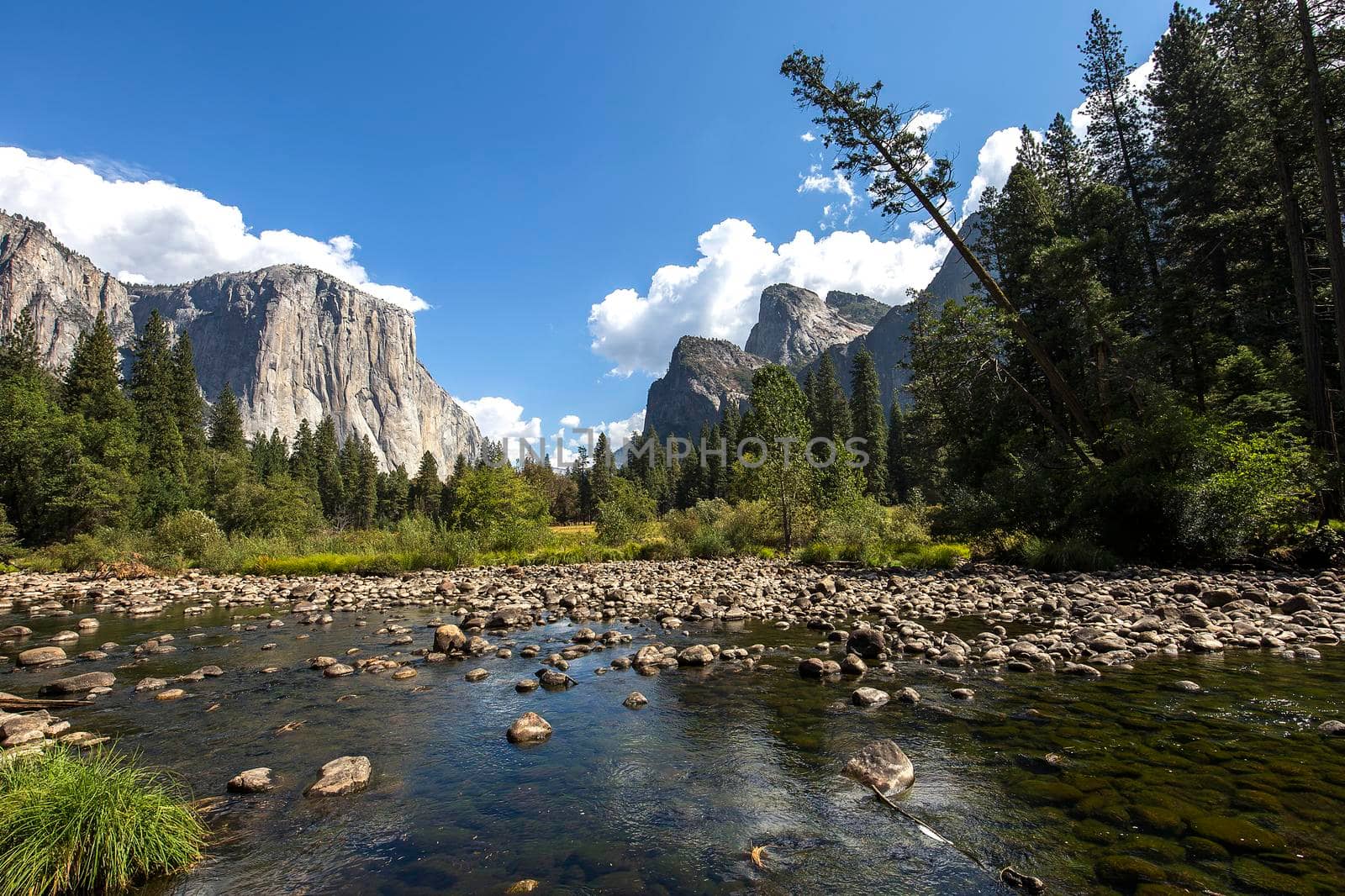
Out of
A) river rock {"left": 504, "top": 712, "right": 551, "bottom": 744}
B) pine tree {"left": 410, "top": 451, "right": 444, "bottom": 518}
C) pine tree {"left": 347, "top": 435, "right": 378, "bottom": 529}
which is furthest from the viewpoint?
pine tree {"left": 410, "top": 451, "right": 444, "bottom": 518}

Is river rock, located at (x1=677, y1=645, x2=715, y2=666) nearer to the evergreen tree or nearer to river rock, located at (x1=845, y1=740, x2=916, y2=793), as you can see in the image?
river rock, located at (x1=845, y1=740, x2=916, y2=793)

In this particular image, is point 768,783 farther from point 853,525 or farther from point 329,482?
point 329,482

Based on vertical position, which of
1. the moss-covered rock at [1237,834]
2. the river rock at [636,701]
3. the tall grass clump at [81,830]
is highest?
the tall grass clump at [81,830]

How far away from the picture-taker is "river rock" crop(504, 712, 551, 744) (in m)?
5.80

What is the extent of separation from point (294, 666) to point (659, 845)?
781 cm

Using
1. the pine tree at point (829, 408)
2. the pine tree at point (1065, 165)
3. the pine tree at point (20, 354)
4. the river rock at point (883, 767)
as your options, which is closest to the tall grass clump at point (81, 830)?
the river rock at point (883, 767)

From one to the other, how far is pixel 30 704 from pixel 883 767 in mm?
9097

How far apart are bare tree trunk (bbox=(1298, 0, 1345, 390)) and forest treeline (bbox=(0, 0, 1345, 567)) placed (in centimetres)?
6

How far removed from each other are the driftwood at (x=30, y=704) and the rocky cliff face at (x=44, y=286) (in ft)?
635

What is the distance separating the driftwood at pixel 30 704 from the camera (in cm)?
643

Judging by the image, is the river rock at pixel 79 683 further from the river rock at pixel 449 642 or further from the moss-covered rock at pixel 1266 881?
the moss-covered rock at pixel 1266 881

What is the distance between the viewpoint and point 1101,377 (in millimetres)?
19094

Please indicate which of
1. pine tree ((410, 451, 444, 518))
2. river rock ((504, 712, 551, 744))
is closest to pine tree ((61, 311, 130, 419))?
pine tree ((410, 451, 444, 518))

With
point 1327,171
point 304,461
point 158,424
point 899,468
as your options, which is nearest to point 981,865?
point 1327,171
